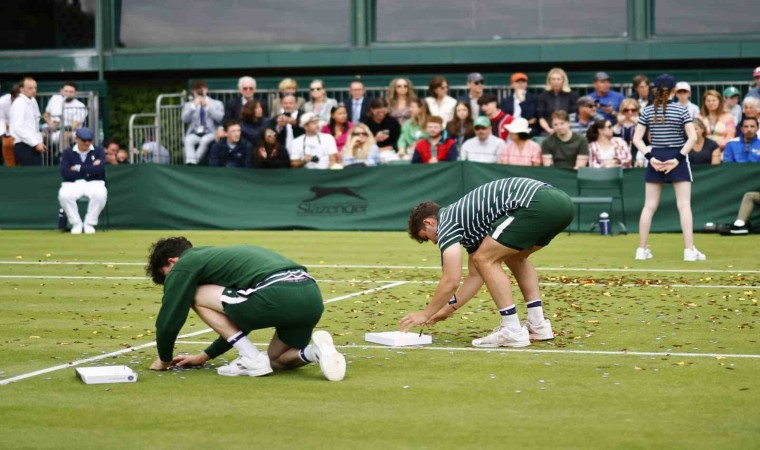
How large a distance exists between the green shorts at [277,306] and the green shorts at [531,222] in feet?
5.29

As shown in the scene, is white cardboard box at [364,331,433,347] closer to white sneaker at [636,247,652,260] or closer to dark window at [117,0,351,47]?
white sneaker at [636,247,652,260]

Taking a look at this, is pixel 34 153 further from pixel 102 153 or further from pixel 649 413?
pixel 649 413

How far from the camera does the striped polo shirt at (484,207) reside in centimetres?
909

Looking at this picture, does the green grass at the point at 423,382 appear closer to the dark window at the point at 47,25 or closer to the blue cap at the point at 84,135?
A: the blue cap at the point at 84,135

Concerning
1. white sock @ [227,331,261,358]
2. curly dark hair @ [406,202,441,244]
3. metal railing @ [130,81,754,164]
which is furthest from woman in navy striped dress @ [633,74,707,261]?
metal railing @ [130,81,754,164]

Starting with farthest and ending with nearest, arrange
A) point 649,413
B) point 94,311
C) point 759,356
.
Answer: point 94,311
point 759,356
point 649,413

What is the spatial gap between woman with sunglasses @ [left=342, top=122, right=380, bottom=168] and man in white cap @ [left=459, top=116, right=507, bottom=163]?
1.71 m

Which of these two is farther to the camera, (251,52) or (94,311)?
(251,52)

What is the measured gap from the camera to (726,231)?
2036 cm

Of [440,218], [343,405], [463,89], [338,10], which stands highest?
[338,10]

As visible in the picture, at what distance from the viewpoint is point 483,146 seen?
22.3 m

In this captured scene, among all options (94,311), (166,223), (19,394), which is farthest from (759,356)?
(166,223)

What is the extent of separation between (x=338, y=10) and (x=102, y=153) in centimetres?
815

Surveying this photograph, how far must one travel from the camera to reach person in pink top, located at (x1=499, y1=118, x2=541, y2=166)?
71.9 ft
